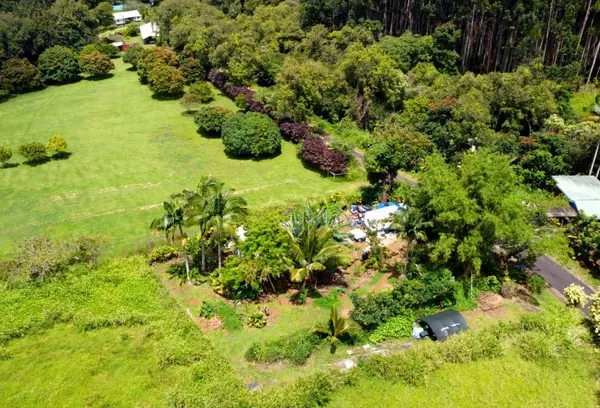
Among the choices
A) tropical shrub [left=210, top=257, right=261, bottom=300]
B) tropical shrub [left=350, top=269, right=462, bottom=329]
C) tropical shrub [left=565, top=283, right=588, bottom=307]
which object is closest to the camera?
tropical shrub [left=350, top=269, right=462, bottom=329]

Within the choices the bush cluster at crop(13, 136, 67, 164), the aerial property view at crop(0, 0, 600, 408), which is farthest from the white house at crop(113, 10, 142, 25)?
the bush cluster at crop(13, 136, 67, 164)

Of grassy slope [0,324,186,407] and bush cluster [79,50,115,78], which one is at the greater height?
bush cluster [79,50,115,78]

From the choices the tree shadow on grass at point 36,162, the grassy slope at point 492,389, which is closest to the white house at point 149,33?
the tree shadow on grass at point 36,162

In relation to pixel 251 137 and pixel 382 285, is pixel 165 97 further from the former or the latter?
pixel 382 285

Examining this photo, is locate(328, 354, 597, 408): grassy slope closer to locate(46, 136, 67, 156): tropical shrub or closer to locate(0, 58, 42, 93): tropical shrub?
locate(46, 136, 67, 156): tropical shrub

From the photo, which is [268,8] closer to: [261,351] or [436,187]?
[436,187]

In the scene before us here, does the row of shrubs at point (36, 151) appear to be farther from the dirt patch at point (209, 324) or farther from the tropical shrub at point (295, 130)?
the dirt patch at point (209, 324)
